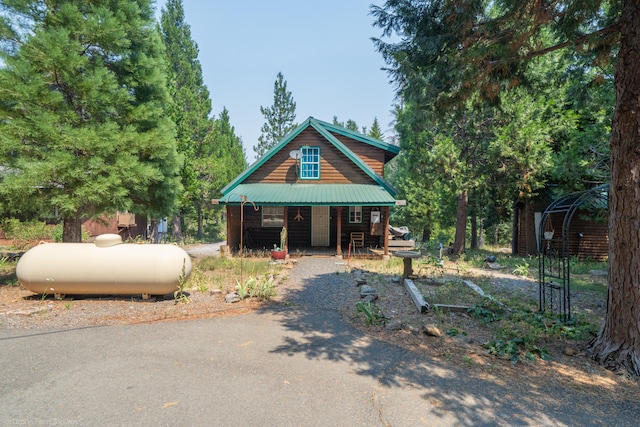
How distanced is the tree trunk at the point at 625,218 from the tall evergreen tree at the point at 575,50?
1cm

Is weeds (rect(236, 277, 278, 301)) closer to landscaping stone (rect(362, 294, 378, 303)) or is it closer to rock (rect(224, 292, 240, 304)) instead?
rock (rect(224, 292, 240, 304))

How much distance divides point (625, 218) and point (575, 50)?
402 cm

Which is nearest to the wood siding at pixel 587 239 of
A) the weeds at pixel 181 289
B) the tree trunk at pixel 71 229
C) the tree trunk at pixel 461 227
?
the tree trunk at pixel 461 227

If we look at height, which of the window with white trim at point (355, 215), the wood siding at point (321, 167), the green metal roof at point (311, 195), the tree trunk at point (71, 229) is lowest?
the tree trunk at point (71, 229)

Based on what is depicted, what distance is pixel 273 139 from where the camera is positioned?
45969 millimetres

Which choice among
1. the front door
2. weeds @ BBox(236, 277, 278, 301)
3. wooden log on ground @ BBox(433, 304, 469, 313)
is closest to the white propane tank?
weeds @ BBox(236, 277, 278, 301)

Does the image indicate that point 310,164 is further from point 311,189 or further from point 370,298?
point 370,298

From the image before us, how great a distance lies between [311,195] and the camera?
1551cm

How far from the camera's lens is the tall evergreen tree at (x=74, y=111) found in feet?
28.3

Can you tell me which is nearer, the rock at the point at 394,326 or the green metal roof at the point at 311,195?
the rock at the point at 394,326

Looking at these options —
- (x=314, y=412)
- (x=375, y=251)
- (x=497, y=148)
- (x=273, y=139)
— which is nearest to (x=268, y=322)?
(x=314, y=412)

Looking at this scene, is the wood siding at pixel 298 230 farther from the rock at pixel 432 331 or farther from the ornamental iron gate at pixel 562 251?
the rock at pixel 432 331

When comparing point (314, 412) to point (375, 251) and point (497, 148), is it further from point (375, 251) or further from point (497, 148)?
point (497, 148)

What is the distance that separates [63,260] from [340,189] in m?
11.8
